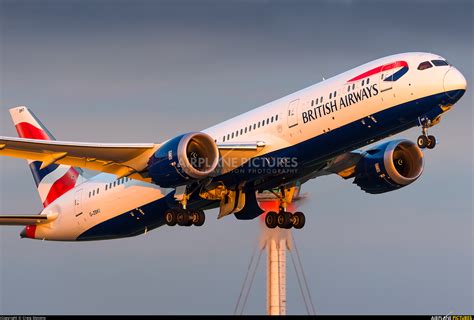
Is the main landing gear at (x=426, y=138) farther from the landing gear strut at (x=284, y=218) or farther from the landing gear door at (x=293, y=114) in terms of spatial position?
the landing gear strut at (x=284, y=218)

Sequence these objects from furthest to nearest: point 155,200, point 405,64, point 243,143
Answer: point 155,200, point 243,143, point 405,64

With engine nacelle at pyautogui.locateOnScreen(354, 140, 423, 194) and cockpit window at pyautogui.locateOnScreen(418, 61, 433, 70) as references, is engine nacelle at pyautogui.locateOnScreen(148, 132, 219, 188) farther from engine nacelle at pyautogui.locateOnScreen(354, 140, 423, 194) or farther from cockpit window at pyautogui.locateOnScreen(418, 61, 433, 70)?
engine nacelle at pyautogui.locateOnScreen(354, 140, 423, 194)

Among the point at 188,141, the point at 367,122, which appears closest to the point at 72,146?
the point at 188,141

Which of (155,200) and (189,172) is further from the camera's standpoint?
(155,200)

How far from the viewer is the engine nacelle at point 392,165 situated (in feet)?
179

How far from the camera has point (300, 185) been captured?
55031mm

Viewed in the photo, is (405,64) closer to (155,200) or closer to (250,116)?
(250,116)

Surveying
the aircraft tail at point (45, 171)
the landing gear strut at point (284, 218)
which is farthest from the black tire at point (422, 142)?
the aircraft tail at point (45, 171)

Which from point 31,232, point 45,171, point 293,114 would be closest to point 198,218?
point 293,114

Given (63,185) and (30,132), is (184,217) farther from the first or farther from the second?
(30,132)

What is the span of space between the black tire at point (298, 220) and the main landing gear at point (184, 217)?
15.2 ft

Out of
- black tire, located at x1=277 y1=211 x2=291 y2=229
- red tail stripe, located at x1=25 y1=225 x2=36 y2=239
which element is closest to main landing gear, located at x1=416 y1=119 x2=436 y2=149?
black tire, located at x1=277 y1=211 x2=291 y2=229

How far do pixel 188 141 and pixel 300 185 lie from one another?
25.2ft

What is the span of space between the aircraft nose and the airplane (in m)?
0.04
